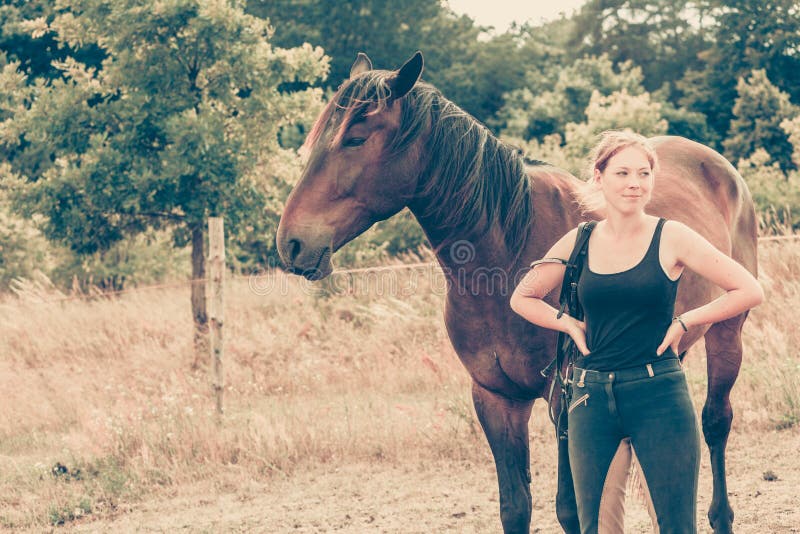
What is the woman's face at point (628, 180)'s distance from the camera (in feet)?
7.41

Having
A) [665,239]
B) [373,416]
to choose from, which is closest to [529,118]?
[373,416]

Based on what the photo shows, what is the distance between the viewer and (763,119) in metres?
19.6

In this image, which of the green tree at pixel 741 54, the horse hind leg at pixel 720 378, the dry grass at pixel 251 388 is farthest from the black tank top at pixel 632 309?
the green tree at pixel 741 54

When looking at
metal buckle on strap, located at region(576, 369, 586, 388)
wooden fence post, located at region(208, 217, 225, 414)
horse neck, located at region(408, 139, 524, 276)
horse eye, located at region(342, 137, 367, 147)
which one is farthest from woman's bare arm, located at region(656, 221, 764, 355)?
wooden fence post, located at region(208, 217, 225, 414)

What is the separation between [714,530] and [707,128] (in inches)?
828

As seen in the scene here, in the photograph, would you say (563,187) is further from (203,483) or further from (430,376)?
(430,376)

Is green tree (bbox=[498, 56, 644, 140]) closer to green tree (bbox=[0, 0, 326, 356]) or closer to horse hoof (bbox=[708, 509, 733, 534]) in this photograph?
green tree (bbox=[0, 0, 326, 356])

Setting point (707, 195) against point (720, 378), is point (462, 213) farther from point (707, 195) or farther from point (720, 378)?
point (720, 378)

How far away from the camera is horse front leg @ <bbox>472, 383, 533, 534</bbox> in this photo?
325 cm

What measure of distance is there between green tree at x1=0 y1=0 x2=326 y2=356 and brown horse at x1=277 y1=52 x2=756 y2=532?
5.60 meters

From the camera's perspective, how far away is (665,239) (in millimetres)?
2234

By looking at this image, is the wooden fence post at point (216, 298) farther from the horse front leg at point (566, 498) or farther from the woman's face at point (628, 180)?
the woman's face at point (628, 180)

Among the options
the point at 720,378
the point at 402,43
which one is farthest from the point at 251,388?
the point at 402,43

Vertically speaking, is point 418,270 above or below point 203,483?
above
